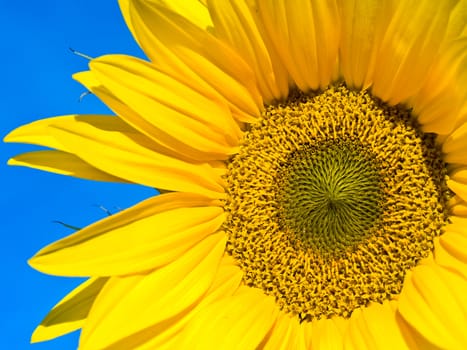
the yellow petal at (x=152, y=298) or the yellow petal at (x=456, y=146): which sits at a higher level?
the yellow petal at (x=152, y=298)

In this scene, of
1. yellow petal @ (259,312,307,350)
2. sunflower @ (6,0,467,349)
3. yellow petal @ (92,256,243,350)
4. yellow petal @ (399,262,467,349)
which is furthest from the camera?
yellow petal @ (259,312,307,350)

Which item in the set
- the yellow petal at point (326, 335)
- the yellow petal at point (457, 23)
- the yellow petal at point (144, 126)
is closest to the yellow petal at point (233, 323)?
the yellow petal at point (326, 335)

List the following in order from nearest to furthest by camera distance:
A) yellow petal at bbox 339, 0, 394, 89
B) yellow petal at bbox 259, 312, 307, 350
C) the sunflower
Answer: yellow petal at bbox 339, 0, 394, 89 → the sunflower → yellow petal at bbox 259, 312, 307, 350

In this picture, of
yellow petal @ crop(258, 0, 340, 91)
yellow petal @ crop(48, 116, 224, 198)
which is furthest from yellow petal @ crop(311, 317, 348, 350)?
yellow petal @ crop(258, 0, 340, 91)

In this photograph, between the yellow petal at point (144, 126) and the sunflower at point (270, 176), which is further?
the yellow petal at point (144, 126)

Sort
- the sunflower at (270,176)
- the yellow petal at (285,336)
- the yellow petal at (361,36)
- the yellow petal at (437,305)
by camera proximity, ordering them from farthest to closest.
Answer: the yellow petal at (285,336) < the sunflower at (270,176) < the yellow petal at (361,36) < the yellow petal at (437,305)

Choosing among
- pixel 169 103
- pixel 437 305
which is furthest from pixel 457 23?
pixel 169 103

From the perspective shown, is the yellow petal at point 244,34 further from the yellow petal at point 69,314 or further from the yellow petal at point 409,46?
the yellow petal at point 69,314

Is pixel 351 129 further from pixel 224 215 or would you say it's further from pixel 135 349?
pixel 135 349

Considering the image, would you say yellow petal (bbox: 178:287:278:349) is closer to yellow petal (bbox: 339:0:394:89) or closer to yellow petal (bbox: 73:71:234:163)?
yellow petal (bbox: 73:71:234:163)
